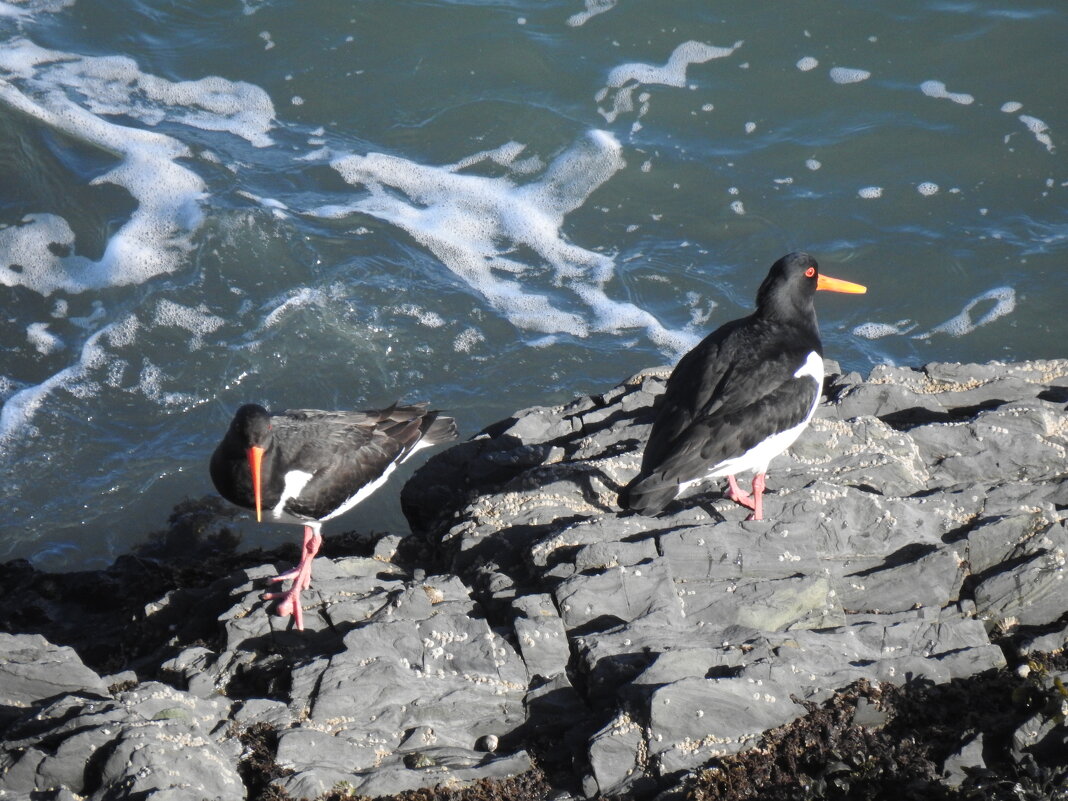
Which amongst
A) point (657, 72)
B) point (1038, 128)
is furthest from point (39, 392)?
point (1038, 128)

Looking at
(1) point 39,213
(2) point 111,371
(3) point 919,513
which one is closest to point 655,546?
(3) point 919,513

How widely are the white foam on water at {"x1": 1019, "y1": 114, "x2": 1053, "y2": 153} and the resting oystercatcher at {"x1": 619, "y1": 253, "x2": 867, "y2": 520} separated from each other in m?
8.97

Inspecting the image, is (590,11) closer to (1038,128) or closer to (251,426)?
(1038,128)

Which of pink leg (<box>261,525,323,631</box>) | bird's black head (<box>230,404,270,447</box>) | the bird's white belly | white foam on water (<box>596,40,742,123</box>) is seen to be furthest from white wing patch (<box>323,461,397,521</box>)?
white foam on water (<box>596,40,742,123</box>)

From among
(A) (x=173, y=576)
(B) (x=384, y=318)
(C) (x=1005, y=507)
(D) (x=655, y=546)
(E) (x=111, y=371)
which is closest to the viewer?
(D) (x=655, y=546)

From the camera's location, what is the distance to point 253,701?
5.20 metres

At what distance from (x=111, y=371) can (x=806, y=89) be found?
10.6 meters

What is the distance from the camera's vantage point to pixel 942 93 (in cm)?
1568

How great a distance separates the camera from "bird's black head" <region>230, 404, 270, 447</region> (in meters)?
6.95

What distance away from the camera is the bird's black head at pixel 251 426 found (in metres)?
6.95

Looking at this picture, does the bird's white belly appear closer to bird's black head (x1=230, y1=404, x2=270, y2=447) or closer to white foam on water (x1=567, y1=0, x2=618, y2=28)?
bird's black head (x1=230, y1=404, x2=270, y2=447)

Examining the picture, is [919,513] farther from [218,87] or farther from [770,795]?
[218,87]

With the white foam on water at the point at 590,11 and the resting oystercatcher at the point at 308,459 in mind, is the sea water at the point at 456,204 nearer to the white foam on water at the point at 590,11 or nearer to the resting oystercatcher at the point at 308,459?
the white foam on water at the point at 590,11

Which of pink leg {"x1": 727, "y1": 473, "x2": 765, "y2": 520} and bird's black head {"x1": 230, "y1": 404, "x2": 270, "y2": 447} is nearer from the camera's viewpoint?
pink leg {"x1": 727, "y1": 473, "x2": 765, "y2": 520}
